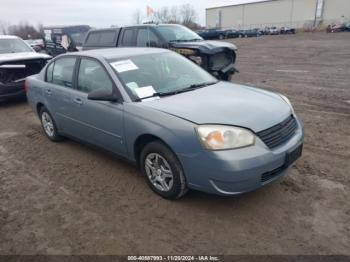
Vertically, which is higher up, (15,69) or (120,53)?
(120,53)

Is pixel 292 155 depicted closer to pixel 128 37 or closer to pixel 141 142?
pixel 141 142

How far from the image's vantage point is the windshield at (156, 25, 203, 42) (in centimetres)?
892

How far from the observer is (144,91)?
3.68m

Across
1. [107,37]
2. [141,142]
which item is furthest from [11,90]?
[141,142]

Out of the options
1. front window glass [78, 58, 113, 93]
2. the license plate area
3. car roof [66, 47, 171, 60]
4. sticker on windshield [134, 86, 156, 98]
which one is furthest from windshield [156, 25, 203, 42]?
the license plate area

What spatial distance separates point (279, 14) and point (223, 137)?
79.0 metres

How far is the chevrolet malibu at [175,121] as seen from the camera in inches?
116

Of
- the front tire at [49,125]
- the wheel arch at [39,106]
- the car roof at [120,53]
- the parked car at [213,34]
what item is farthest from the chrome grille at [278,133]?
the parked car at [213,34]

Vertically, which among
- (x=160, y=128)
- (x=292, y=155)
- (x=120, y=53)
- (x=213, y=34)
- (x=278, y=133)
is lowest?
(x=213, y=34)

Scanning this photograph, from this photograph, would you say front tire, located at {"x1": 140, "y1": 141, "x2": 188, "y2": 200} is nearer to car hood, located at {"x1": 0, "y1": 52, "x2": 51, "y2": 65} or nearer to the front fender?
the front fender

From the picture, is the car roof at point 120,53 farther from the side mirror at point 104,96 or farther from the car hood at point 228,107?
the car hood at point 228,107

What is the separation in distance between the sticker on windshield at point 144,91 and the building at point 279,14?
226ft

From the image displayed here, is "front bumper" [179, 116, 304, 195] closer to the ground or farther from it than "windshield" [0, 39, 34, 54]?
closer to the ground

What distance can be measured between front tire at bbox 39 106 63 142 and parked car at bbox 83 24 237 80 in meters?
4.18
